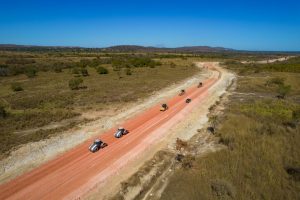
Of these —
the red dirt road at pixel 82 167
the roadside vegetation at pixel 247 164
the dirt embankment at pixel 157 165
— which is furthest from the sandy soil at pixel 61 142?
the roadside vegetation at pixel 247 164

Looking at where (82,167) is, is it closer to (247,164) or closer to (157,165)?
(157,165)

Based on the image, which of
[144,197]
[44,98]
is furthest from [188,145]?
[44,98]

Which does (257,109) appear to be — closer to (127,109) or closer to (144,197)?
(127,109)

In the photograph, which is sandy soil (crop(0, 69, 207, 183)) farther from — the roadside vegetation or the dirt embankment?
the roadside vegetation

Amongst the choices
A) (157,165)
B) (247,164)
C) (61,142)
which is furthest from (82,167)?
(247,164)

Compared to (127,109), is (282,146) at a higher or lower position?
higher

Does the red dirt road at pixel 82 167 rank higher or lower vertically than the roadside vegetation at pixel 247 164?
lower

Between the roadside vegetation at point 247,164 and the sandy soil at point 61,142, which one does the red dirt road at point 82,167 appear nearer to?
the sandy soil at point 61,142
